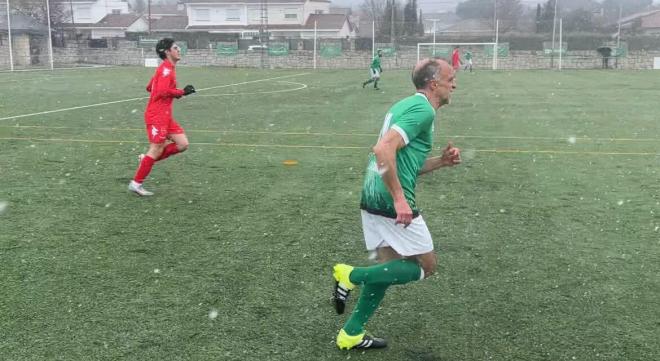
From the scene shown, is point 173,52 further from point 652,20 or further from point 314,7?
point 314,7

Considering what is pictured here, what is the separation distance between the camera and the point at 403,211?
3.69 meters

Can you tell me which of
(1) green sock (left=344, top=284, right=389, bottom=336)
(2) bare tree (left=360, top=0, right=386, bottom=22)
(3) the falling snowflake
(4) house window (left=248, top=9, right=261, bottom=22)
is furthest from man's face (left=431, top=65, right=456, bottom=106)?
(4) house window (left=248, top=9, right=261, bottom=22)

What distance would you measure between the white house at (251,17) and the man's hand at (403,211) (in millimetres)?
76716

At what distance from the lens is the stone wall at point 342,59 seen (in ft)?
153

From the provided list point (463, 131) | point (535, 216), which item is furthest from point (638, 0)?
point (535, 216)

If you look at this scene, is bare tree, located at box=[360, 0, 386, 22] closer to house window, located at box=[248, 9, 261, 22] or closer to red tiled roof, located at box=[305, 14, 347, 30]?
red tiled roof, located at box=[305, 14, 347, 30]

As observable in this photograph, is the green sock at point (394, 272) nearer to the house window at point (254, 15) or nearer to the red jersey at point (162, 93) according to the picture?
the red jersey at point (162, 93)

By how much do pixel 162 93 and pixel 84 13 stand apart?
333 ft

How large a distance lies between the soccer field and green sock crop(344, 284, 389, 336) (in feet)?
0.50

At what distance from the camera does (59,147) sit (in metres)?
11.6

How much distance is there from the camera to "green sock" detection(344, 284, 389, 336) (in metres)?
4.14

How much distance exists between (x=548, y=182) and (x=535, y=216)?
6.31 ft

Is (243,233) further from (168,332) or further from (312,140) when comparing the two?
(312,140)

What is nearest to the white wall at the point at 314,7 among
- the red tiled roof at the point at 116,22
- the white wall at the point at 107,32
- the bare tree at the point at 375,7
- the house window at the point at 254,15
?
the house window at the point at 254,15
